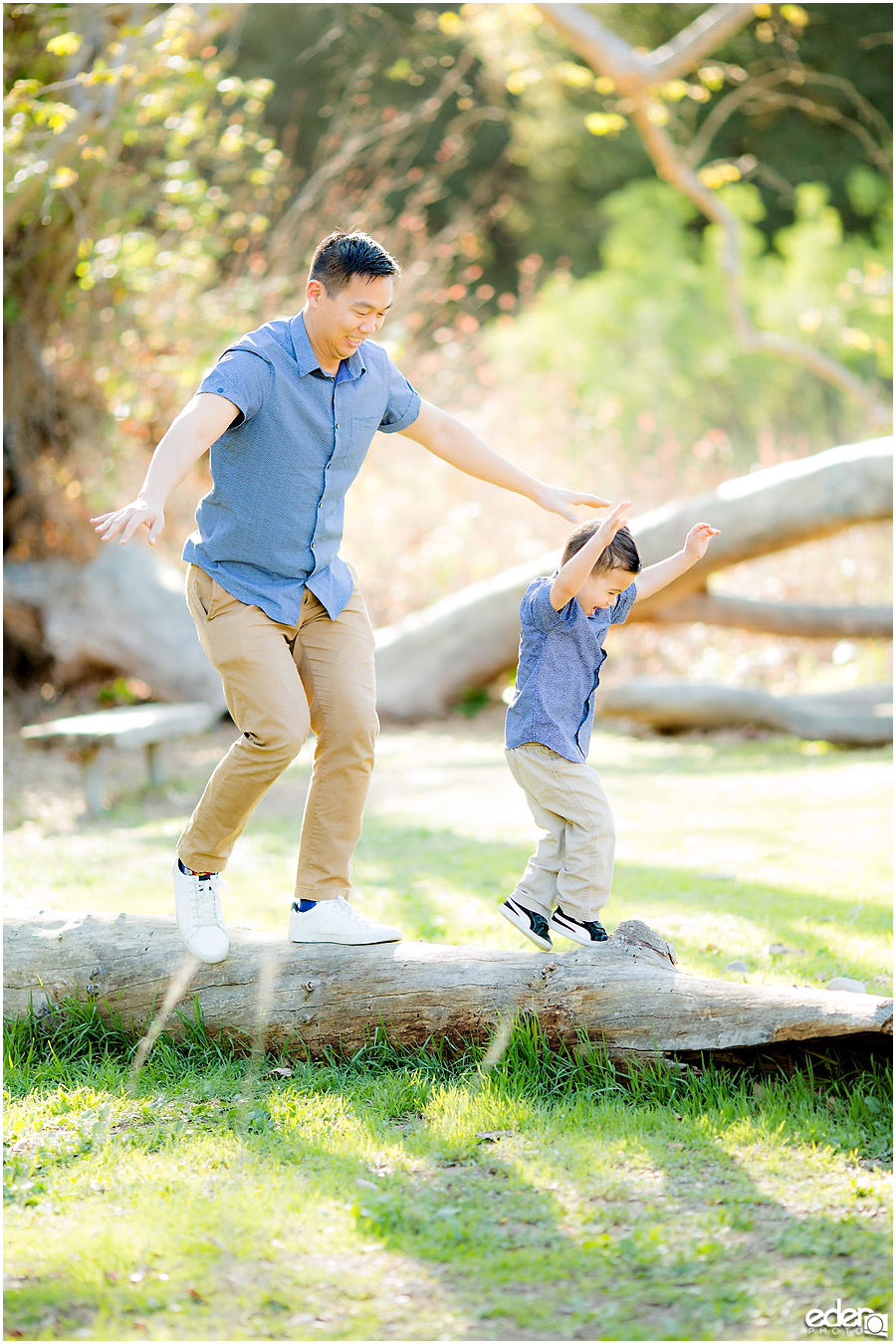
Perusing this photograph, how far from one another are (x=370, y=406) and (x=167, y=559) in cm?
778

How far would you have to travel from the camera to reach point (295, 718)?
315cm

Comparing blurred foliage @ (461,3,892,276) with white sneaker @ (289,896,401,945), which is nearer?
white sneaker @ (289,896,401,945)

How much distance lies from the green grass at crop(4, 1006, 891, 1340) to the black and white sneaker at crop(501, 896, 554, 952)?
0.47 m

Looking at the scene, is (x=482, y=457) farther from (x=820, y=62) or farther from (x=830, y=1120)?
(x=820, y=62)

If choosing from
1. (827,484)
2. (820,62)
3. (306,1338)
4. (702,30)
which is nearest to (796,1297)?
(306,1338)

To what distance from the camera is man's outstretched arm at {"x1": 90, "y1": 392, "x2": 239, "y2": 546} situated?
266cm

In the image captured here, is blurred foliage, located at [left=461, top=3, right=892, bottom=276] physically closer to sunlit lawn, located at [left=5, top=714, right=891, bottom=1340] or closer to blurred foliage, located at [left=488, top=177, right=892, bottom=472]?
blurred foliage, located at [left=488, top=177, right=892, bottom=472]

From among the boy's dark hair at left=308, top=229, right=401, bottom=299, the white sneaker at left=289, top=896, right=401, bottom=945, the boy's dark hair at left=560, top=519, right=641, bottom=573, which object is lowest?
the white sneaker at left=289, top=896, right=401, bottom=945

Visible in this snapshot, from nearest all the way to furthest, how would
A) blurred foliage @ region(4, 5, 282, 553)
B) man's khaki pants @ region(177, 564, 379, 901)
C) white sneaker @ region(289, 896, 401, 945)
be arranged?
1. man's khaki pants @ region(177, 564, 379, 901)
2. white sneaker @ region(289, 896, 401, 945)
3. blurred foliage @ region(4, 5, 282, 553)

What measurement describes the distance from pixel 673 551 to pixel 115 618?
4427 millimetres

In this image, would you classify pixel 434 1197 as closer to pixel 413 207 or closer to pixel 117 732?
pixel 117 732
